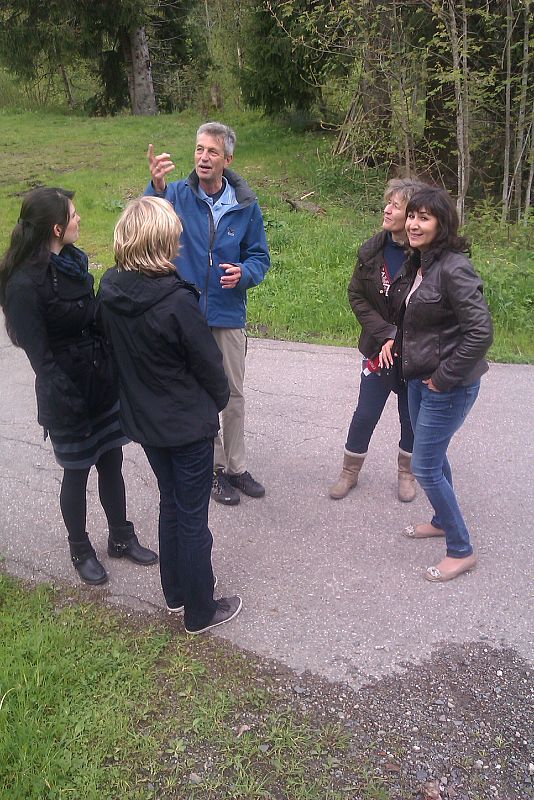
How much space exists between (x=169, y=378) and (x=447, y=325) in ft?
4.08

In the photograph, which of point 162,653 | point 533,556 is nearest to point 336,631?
point 162,653

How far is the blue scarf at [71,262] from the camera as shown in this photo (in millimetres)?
2723

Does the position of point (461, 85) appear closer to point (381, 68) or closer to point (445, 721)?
point (381, 68)

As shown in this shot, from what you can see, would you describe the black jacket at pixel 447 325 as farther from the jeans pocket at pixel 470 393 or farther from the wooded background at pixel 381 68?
the wooded background at pixel 381 68

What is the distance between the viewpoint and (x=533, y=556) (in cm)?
332

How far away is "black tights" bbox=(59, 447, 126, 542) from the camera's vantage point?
3.07m

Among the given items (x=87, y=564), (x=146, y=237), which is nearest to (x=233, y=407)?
(x=87, y=564)

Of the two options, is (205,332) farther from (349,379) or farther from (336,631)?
(349,379)

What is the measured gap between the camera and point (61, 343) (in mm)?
2850

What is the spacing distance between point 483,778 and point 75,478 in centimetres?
201

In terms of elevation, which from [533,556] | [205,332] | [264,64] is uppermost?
[264,64]

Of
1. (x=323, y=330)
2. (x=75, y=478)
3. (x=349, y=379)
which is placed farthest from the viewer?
(x=323, y=330)

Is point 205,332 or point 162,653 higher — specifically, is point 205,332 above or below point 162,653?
above

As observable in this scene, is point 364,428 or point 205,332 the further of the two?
point 364,428
